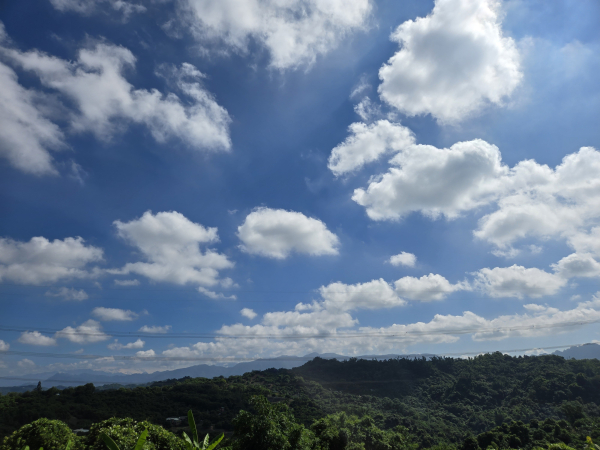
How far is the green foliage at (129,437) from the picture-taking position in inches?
767

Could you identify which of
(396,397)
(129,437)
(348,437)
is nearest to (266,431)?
(129,437)

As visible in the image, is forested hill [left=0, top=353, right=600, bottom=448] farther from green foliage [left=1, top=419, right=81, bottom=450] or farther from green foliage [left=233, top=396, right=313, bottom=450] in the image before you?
green foliage [left=1, top=419, right=81, bottom=450]

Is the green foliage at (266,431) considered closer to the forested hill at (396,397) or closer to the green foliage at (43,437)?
the green foliage at (43,437)

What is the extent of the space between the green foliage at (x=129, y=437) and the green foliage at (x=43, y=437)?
1493mm

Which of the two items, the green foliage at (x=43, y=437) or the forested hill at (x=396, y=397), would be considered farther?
the forested hill at (x=396, y=397)

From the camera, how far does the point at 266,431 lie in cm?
2356

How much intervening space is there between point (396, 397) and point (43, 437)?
134469 mm

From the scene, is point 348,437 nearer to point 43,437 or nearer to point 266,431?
point 266,431

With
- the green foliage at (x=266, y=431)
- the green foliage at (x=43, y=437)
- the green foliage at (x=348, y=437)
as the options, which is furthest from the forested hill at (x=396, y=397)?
the green foliage at (x=43, y=437)

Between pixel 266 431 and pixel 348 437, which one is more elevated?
pixel 266 431

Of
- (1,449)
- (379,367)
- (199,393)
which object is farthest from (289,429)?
(379,367)

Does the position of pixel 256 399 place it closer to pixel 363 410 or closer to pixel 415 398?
pixel 363 410

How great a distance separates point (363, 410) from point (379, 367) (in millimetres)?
72328

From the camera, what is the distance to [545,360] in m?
138
